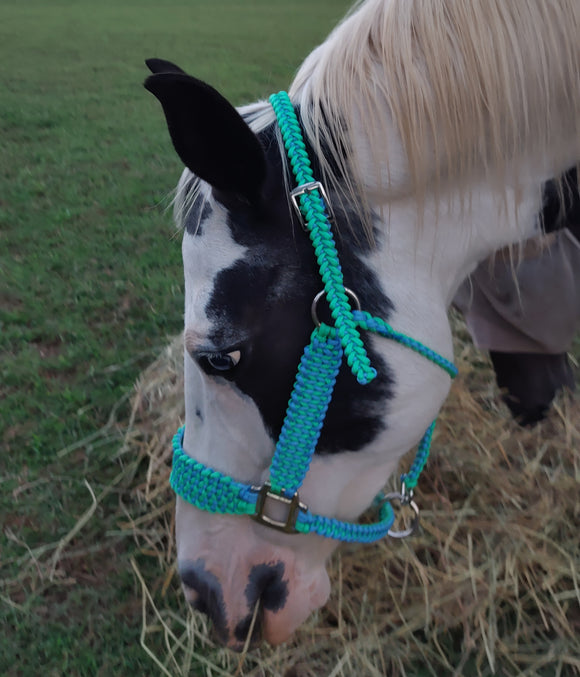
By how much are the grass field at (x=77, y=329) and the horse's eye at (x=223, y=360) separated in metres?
0.51

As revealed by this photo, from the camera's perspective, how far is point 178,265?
10.0 feet

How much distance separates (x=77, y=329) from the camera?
2.54 m

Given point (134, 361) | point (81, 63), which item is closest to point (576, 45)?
point (134, 361)

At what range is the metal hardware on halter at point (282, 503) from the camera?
925 mm

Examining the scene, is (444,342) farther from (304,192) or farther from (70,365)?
(70,365)

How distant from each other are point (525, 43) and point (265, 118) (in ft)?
1.25

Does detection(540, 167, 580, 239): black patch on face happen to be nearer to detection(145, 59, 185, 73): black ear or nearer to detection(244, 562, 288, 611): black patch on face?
detection(145, 59, 185, 73): black ear

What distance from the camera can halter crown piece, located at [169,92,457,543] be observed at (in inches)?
31.3

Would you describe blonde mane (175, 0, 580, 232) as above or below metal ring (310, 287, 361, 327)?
above

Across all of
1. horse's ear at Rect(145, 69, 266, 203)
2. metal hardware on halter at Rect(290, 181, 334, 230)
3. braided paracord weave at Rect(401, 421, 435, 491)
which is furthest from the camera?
braided paracord weave at Rect(401, 421, 435, 491)

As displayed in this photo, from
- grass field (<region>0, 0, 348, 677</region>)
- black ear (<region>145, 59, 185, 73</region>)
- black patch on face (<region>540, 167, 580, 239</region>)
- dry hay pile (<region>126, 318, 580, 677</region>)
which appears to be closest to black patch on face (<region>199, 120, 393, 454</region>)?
black ear (<region>145, 59, 185, 73</region>)

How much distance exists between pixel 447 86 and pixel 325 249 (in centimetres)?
28

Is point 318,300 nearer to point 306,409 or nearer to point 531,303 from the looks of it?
point 306,409

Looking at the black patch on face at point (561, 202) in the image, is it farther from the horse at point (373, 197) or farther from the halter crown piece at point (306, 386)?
the halter crown piece at point (306, 386)
